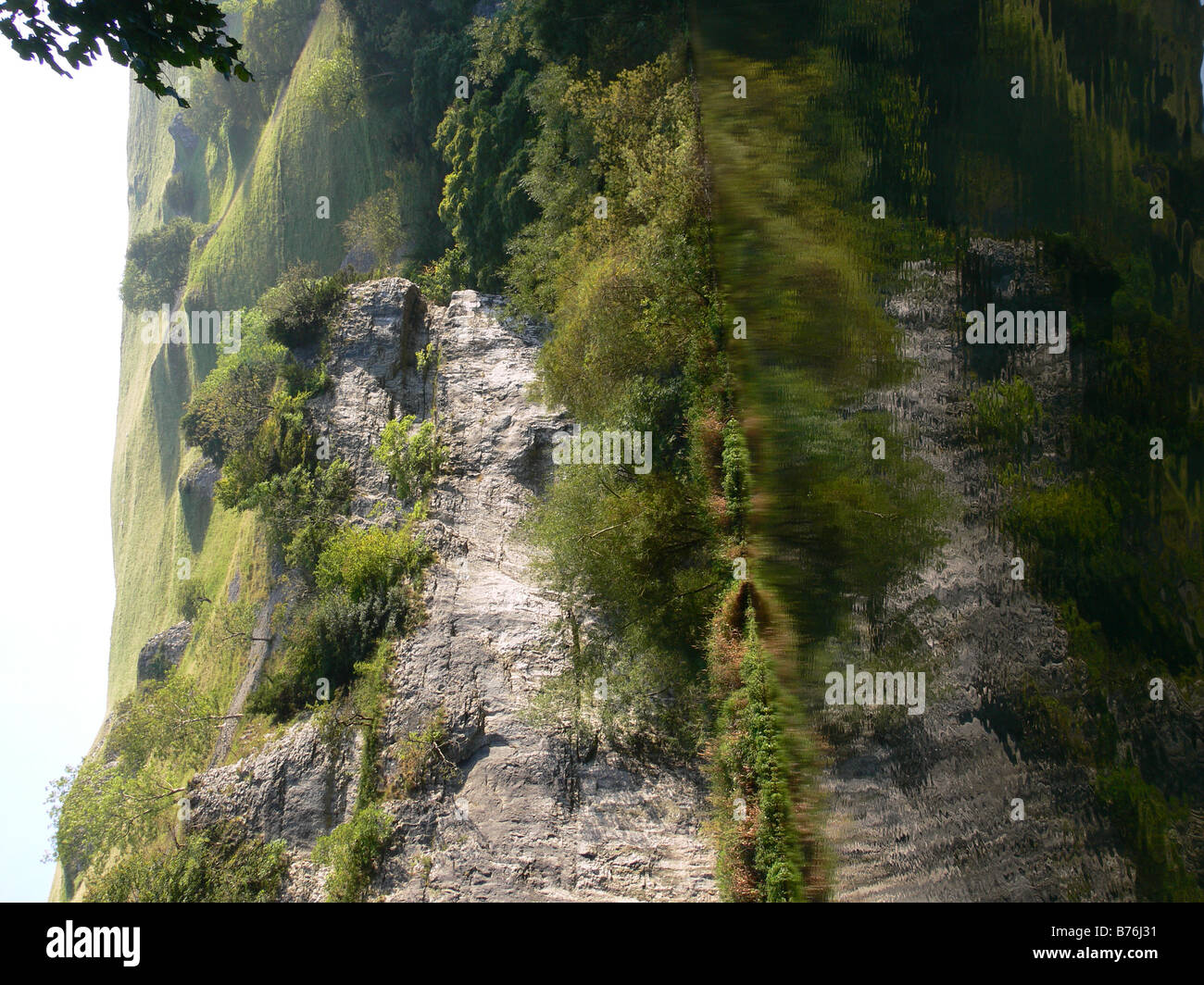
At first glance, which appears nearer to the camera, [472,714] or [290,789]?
[472,714]

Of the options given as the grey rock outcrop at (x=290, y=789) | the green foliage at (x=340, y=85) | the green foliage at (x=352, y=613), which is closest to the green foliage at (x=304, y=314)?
the green foliage at (x=352, y=613)

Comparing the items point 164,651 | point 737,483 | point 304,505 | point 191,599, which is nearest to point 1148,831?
point 737,483

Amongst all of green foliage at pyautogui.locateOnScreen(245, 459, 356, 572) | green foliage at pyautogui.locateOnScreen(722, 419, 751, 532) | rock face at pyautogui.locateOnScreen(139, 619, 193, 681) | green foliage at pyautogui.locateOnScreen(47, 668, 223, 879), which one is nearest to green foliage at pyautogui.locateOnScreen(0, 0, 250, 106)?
green foliage at pyautogui.locateOnScreen(722, 419, 751, 532)

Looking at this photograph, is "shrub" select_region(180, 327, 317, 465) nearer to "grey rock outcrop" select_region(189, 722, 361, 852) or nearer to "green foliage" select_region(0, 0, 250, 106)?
"grey rock outcrop" select_region(189, 722, 361, 852)

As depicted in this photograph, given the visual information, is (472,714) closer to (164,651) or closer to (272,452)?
(272,452)

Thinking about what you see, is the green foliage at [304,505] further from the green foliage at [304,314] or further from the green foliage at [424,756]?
the green foliage at [424,756]

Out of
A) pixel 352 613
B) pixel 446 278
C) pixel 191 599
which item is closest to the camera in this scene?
pixel 352 613
